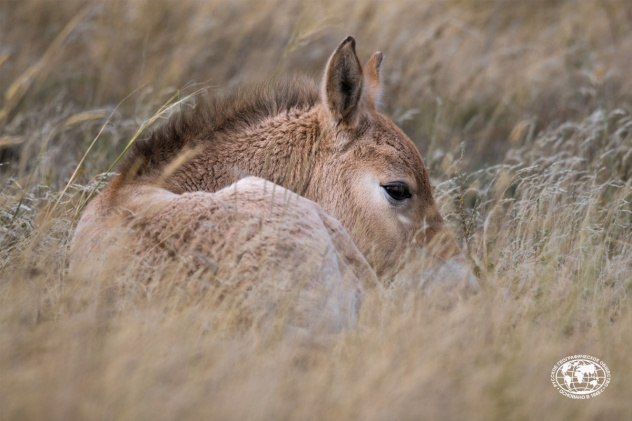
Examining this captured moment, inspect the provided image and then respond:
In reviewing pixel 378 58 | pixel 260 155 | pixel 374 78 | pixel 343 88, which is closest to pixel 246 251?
pixel 260 155

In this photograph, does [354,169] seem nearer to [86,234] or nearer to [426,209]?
[426,209]

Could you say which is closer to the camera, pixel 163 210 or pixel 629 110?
pixel 163 210

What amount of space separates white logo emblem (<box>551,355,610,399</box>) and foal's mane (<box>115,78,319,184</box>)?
2343 mm

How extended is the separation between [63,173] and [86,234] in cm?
258

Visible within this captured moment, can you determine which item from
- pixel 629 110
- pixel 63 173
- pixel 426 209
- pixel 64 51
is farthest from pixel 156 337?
pixel 629 110

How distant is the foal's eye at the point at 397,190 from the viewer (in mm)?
4410

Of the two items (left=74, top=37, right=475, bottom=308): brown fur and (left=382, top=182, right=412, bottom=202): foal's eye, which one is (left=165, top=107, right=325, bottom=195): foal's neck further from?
(left=382, top=182, right=412, bottom=202): foal's eye

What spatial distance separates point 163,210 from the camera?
3.75 m

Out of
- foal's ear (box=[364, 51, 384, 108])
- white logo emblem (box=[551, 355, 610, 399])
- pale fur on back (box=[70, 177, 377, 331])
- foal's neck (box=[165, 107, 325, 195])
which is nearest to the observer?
white logo emblem (box=[551, 355, 610, 399])

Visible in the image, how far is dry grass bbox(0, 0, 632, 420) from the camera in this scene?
105 inches

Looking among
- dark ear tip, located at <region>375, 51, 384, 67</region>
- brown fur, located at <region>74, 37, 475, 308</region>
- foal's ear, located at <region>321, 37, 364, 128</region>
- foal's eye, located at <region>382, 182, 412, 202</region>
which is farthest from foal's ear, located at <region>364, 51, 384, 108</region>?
foal's eye, located at <region>382, 182, 412, 202</region>

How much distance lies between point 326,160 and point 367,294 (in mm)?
1160

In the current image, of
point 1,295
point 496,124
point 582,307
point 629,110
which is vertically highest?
point 629,110

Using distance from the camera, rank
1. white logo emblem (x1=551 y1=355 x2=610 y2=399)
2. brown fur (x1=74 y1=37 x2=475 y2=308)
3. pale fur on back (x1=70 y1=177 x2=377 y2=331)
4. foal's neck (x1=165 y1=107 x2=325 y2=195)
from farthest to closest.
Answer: foal's neck (x1=165 y1=107 x2=325 y2=195), brown fur (x1=74 y1=37 x2=475 y2=308), pale fur on back (x1=70 y1=177 x2=377 y2=331), white logo emblem (x1=551 y1=355 x2=610 y2=399)
